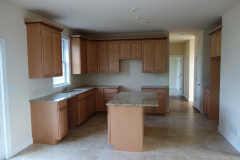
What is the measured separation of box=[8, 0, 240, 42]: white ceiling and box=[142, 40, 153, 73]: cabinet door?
2.77ft

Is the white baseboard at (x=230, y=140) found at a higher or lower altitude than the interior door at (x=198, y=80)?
lower

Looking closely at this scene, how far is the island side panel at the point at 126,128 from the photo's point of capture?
3.02 metres

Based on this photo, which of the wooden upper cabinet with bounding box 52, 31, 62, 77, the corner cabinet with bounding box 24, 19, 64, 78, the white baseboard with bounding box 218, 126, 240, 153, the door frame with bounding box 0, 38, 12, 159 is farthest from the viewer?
the wooden upper cabinet with bounding box 52, 31, 62, 77

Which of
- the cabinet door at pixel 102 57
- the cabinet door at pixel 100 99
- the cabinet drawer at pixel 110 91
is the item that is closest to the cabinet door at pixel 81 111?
the cabinet door at pixel 100 99

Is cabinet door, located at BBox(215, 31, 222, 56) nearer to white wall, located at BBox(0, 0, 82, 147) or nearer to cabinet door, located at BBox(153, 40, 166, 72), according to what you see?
cabinet door, located at BBox(153, 40, 166, 72)

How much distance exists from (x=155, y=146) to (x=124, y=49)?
316 cm

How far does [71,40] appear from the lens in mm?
5016

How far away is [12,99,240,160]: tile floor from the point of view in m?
2.94

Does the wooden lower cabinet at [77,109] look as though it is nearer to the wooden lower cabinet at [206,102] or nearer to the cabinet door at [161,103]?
the cabinet door at [161,103]

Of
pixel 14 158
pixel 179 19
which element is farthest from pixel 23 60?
pixel 179 19

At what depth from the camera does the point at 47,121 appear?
3359 mm

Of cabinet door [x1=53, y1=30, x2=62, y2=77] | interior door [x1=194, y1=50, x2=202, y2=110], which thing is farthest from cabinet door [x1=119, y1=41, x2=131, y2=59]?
interior door [x1=194, y1=50, x2=202, y2=110]

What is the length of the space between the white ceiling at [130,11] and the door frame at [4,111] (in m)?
0.97

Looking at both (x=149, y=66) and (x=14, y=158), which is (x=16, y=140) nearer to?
(x=14, y=158)
